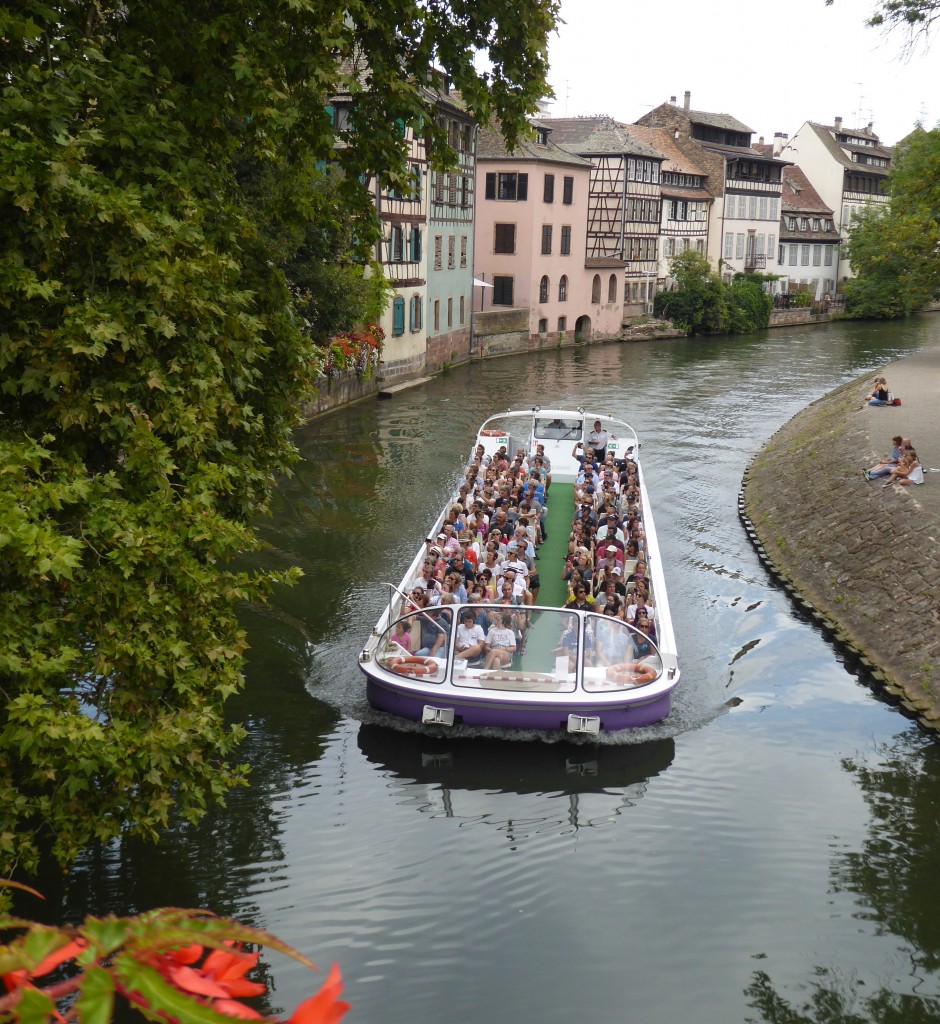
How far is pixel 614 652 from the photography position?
12930 mm

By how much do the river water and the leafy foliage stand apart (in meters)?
7.27

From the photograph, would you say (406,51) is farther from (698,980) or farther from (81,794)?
(698,980)

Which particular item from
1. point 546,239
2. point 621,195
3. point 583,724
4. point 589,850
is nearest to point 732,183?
point 621,195

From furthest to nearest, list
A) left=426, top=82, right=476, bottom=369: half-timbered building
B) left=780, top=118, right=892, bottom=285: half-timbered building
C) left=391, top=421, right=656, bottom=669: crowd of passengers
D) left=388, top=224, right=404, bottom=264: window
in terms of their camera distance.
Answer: left=780, top=118, right=892, bottom=285: half-timbered building
left=426, top=82, right=476, bottom=369: half-timbered building
left=388, top=224, right=404, bottom=264: window
left=391, top=421, right=656, bottom=669: crowd of passengers

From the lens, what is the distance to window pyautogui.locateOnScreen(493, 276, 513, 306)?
5359 cm

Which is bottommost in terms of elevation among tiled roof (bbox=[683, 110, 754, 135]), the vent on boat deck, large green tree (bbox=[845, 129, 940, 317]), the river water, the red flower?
the river water

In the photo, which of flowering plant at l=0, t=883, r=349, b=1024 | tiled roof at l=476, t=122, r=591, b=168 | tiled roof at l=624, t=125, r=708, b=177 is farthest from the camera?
tiled roof at l=624, t=125, r=708, b=177

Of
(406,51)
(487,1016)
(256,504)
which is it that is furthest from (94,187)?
(487,1016)

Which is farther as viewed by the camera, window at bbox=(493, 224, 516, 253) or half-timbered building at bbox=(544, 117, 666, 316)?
half-timbered building at bbox=(544, 117, 666, 316)

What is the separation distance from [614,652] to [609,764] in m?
1.25

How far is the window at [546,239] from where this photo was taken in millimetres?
53466

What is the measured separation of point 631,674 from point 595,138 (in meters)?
51.0

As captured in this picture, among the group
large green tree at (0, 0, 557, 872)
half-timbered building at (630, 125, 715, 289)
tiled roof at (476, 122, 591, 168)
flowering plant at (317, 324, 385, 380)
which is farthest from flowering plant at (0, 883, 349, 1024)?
half-timbered building at (630, 125, 715, 289)

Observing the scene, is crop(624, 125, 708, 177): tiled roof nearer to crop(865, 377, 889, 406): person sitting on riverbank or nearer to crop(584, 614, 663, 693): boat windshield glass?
crop(865, 377, 889, 406): person sitting on riverbank
